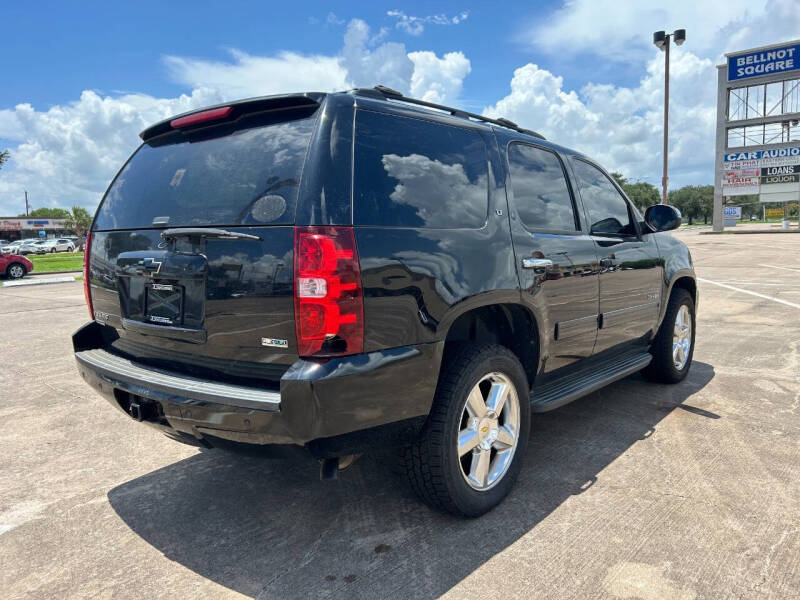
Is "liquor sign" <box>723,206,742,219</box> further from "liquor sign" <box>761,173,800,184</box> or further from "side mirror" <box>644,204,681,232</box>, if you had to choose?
"side mirror" <box>644,204,681,232</box>

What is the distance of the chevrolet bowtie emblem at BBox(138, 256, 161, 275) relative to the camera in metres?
2.65

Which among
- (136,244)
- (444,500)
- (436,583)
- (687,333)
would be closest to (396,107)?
(136,244)

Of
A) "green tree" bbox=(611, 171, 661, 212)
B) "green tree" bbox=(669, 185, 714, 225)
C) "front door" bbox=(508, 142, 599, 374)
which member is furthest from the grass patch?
"green tree" bbox=(669, 185, 714, 225)

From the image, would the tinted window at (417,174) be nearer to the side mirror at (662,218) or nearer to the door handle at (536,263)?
the door handle at (536,263)

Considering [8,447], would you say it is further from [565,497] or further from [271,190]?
[565,497]

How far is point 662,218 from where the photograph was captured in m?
4.55

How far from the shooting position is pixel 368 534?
2699 mm

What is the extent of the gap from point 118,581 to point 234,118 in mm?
2034

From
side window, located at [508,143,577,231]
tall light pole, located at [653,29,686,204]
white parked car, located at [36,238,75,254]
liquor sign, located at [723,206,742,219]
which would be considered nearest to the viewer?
side window, located at [508,143,577,231]

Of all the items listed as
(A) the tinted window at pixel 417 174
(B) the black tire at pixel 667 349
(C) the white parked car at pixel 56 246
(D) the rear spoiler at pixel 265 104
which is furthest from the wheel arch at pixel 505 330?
(C) the white parked car at pixel 56 246

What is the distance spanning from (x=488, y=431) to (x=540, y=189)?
1487mm

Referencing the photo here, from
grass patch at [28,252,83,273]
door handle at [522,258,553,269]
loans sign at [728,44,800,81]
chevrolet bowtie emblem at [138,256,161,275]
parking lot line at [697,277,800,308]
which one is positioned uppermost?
loans sign at [728,44,800,81]

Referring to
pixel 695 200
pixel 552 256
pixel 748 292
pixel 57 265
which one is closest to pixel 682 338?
pixel 552 256

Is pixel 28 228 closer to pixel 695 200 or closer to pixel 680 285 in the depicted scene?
pixel 680 285
